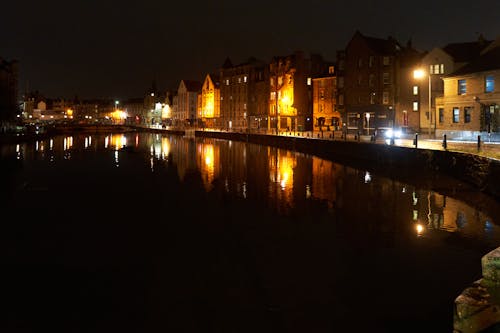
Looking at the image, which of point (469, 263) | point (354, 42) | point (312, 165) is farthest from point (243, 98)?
point (469, 263)

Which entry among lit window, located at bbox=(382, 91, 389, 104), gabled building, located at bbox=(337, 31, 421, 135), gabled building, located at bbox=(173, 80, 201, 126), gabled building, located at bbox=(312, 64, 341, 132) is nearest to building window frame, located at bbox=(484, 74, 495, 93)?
gabled building, located at bbox=(337, 31, 421, 135)

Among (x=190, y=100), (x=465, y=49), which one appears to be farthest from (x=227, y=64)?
(x=465, y=49)

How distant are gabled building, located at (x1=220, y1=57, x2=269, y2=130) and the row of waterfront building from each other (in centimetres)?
23

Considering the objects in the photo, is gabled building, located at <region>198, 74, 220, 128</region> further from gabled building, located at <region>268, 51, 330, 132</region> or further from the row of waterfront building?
gabled building, located at <region>268, 51, 330, 132</region>

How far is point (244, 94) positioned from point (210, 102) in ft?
79.6

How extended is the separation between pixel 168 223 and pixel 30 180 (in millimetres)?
19615

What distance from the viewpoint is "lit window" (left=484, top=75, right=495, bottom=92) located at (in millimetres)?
47188

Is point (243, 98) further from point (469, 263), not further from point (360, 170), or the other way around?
point (469, 263)

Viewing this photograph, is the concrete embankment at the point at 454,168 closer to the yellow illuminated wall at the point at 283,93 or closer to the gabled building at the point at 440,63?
the gabled building at the point at 440,63

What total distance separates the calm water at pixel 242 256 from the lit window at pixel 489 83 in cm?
1941

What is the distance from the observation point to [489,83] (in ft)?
156

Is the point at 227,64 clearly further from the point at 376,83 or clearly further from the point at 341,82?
the point at 376,83

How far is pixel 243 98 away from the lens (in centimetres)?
12112

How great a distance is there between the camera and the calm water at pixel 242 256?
11844 mm
